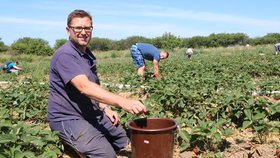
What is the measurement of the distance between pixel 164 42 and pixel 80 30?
5372 cm

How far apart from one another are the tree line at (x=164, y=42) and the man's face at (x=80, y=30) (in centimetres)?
4674

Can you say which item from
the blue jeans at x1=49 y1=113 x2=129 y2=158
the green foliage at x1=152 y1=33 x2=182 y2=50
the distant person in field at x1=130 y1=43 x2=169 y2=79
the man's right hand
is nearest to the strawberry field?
the blue jeans at x1=49 y1=113 x2=129 y2=158

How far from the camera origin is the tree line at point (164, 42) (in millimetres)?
51094

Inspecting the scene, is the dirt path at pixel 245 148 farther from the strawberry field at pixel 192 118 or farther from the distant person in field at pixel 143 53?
the distant person in field at pixel 143 53

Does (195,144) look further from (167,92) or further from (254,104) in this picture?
(167,92)

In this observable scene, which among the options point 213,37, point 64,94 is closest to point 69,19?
point 64,94

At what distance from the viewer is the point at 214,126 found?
3.87 metres

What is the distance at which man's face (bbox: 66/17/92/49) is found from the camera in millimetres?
3559

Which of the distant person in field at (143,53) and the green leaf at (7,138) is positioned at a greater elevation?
the distant person in field at (143,53)

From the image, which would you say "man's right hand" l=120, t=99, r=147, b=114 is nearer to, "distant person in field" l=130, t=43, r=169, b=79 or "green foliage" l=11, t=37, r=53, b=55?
"distant person in field" l=130, t=43, r=169, b=79

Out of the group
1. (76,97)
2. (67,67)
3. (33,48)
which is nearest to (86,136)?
(76,97)

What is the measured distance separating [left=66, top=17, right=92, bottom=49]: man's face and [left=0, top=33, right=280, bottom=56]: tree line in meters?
46.7

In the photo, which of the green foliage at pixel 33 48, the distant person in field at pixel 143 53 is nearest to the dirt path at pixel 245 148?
the distant person in field at pixel 143 53

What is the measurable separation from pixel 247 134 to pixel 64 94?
2.31 meters
